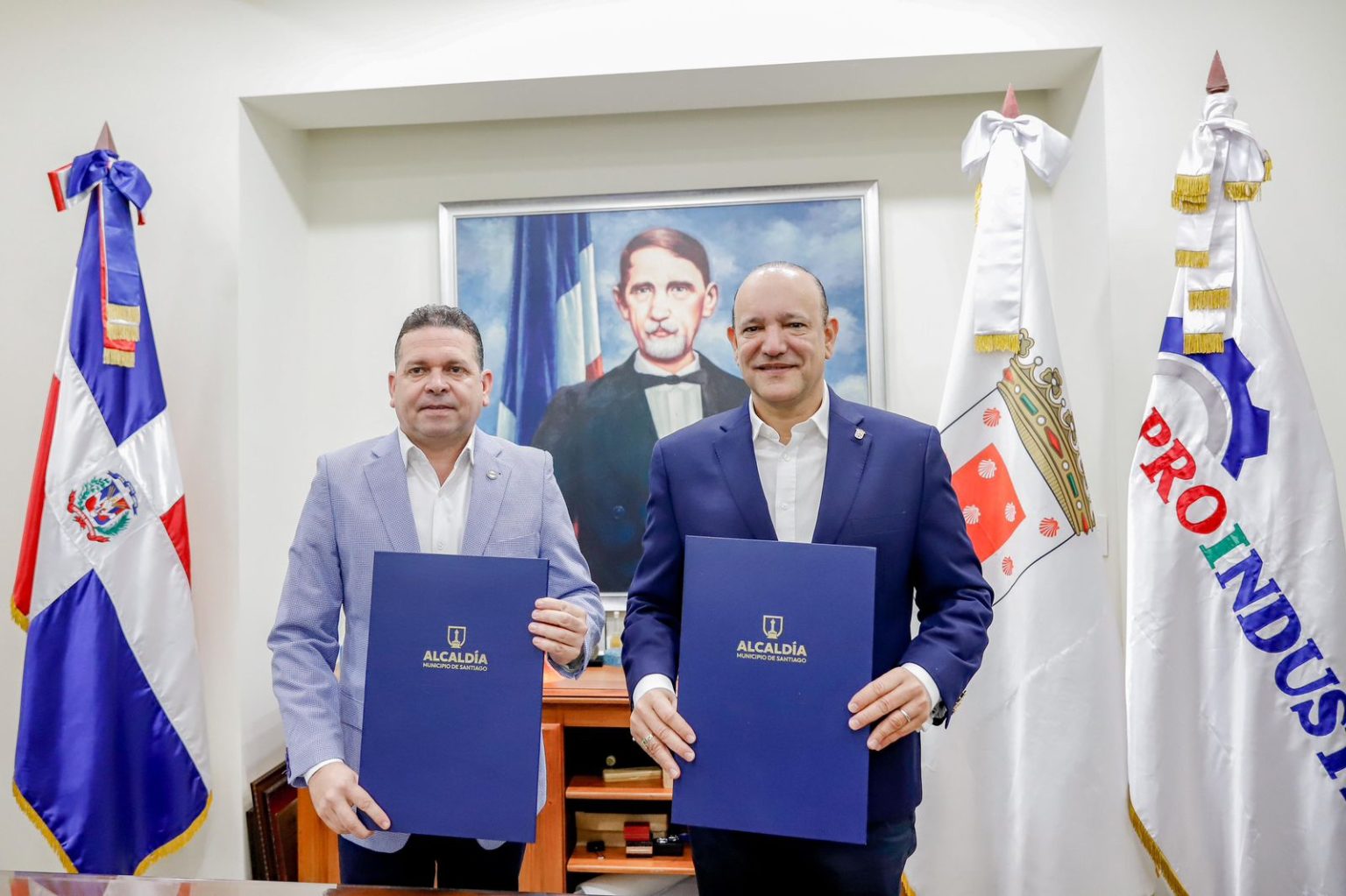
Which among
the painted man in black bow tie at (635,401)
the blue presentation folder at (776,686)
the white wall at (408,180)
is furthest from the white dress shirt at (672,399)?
the blue presentation folder at (776,686)

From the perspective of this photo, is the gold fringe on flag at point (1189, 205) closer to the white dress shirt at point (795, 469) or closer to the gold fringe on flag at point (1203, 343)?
the gold fringe on flag at point (1203, 343)

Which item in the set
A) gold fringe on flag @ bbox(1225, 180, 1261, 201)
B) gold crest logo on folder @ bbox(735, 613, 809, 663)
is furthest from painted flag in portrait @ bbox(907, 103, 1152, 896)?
gold crest logo on folder @ bbox(735, 613, 809, 663)

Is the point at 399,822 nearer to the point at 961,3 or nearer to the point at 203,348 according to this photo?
the point at 203,348

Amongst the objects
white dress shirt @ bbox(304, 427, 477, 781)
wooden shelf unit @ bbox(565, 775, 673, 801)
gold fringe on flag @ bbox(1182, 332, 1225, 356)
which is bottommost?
wooden shelf unit @ bbox(565, 775, 673, 801)

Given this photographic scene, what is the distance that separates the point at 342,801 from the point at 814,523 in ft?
2.70

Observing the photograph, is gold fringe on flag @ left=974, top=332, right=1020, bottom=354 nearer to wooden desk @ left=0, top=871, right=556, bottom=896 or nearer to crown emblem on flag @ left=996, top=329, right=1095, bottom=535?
crown emblem on flag @ left=996, top=329, right=1095, bottom=535

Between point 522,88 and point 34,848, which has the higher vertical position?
point 522,88

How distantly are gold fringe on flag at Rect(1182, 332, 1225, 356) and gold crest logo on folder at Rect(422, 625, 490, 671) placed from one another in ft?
6.46

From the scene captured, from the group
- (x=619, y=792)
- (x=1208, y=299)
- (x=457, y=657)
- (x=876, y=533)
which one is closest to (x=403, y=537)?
(x=457, y=657)

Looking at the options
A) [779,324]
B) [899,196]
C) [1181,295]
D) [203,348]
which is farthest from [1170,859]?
[203,348]

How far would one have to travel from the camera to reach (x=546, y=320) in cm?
312

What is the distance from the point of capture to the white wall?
266cm

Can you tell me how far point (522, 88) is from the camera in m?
2.88

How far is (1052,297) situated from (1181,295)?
0.65 metres
